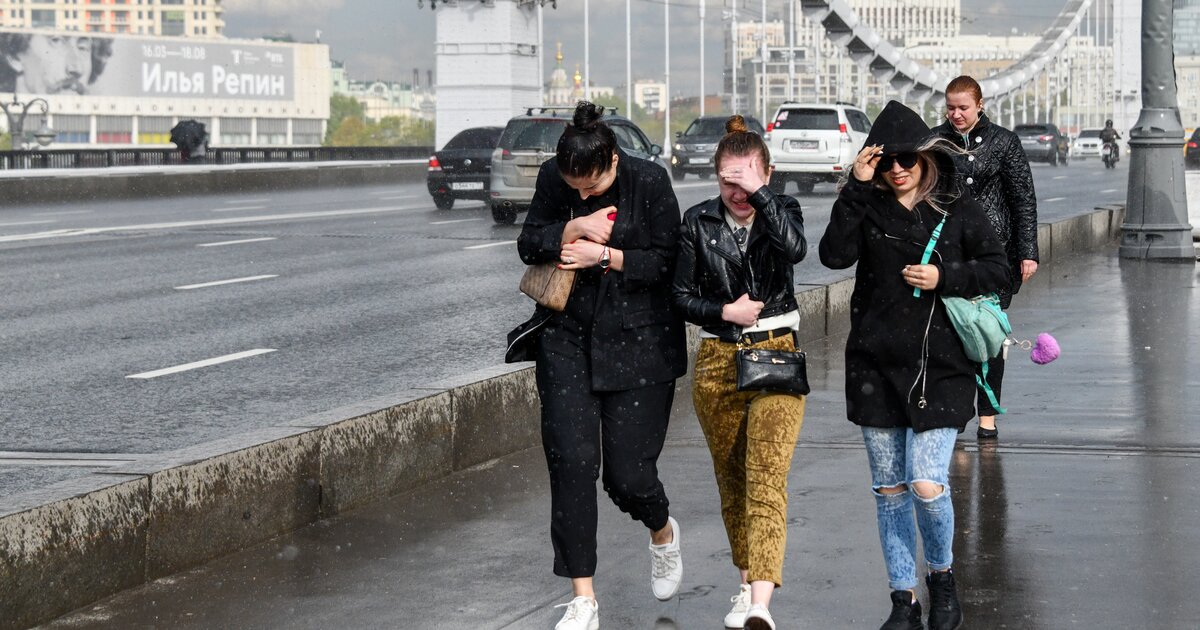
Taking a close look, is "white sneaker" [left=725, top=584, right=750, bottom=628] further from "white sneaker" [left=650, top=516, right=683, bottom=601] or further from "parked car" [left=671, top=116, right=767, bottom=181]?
"parked car" [left=671, top=116, right=767, bottom=181]

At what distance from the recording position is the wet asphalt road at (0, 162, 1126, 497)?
8508mm

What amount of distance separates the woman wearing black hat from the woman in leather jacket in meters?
2.43

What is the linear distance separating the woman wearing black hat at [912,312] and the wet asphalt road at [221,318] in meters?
3.41

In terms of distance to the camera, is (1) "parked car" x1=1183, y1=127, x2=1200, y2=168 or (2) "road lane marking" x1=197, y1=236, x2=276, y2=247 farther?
(1) "parked car" x1=1183, y1=127, x2=1200, y2=168

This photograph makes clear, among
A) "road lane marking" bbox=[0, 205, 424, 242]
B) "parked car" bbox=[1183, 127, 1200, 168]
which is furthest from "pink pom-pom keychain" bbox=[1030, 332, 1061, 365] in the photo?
"parked car" bbox=[1183, 127, 1200, 168]

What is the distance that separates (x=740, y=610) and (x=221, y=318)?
8893 millimetres

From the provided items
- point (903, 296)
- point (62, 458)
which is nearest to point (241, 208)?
point (62, 458)

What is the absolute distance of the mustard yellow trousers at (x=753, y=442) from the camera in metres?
4.69

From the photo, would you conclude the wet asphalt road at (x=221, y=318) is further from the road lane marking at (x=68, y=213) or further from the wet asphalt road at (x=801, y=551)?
the wet asphalt road at (x=801, y=551)

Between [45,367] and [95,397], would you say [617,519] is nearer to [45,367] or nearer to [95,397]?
[95,397]

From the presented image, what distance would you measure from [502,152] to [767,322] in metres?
20.7

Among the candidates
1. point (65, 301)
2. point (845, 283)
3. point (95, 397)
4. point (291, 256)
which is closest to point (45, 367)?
point (95, 397)

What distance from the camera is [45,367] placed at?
10406 millimetres

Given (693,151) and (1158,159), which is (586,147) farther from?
(693,151)
